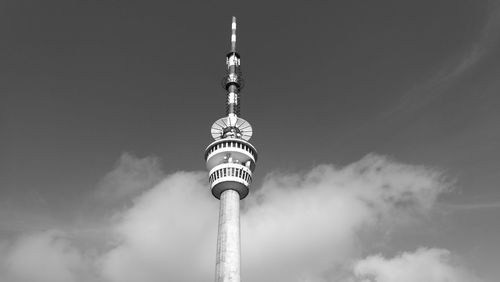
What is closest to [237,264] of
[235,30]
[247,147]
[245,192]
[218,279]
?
[218,279]

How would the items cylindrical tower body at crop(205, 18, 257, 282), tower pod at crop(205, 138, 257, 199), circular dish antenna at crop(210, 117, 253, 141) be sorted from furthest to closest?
1. circular dish antenna at crop(210, 117, 253, 141)
2. tower pod at crop(205, 138, 257, 199)
3. cylindrical tower body at crop(205, 18, 257, 282)

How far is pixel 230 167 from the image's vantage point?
10219 cm

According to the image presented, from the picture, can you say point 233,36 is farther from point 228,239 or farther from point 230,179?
point 228,239

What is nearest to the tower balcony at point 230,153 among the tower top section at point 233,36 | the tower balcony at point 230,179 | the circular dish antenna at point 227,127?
the tower balcony at point 230,179

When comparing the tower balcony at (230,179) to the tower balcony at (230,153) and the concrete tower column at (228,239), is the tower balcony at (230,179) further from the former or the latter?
the tower balcony at (230,153)

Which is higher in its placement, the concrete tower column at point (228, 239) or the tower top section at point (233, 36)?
the tower top section at point (233, 36)

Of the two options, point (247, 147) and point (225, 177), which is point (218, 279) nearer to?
point (225, 177)

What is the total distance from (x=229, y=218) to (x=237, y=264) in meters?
9.14

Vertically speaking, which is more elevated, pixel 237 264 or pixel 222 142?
pixel 222 142

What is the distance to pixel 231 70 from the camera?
12238 cm

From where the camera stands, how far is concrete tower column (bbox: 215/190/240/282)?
89625mm

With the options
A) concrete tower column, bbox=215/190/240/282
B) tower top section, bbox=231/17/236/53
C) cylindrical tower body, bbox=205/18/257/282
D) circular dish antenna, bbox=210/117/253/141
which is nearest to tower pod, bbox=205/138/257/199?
cylindrical tower body, bbox=205/18/257/282

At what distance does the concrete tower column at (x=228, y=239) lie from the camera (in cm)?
8962

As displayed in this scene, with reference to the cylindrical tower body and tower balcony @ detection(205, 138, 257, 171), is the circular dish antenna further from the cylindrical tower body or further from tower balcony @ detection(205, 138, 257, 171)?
tower balcony @ detection(205, 138, 257, 171)
